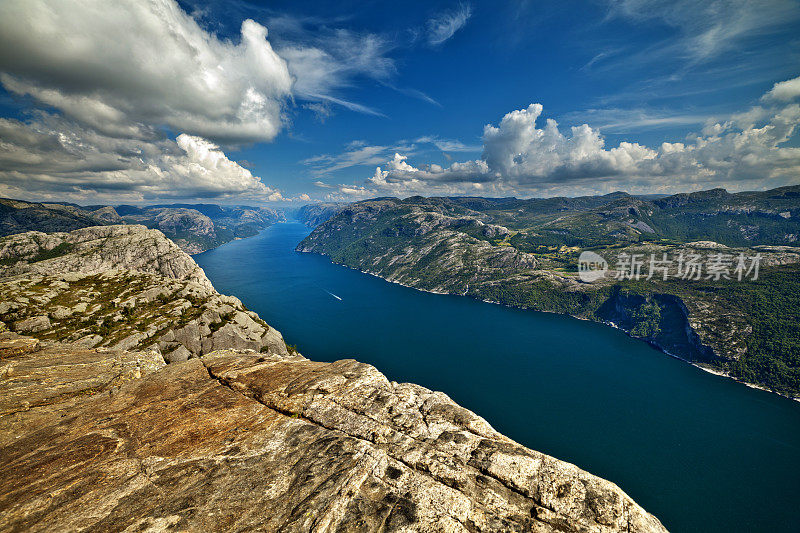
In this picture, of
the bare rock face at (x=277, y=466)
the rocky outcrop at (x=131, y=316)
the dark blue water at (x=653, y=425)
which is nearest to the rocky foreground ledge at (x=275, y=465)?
the bare rock face at (x=277, y=466)

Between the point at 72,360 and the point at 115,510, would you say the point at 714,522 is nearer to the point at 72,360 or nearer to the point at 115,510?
the point at 115,510

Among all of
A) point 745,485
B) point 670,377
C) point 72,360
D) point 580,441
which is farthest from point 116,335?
point 670,377

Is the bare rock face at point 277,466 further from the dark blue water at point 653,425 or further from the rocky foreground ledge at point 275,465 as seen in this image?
the dark blue water at point 653,425

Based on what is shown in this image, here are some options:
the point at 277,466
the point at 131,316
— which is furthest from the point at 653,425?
the point at 131,316

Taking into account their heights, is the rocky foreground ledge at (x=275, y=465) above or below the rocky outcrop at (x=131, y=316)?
above

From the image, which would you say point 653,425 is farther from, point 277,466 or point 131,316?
point 131,316

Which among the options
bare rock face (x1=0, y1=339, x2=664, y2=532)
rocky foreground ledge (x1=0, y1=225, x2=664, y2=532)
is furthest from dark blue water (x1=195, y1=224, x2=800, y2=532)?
bare rock face (x1=0, y1=339, x2=664, y2=532)
